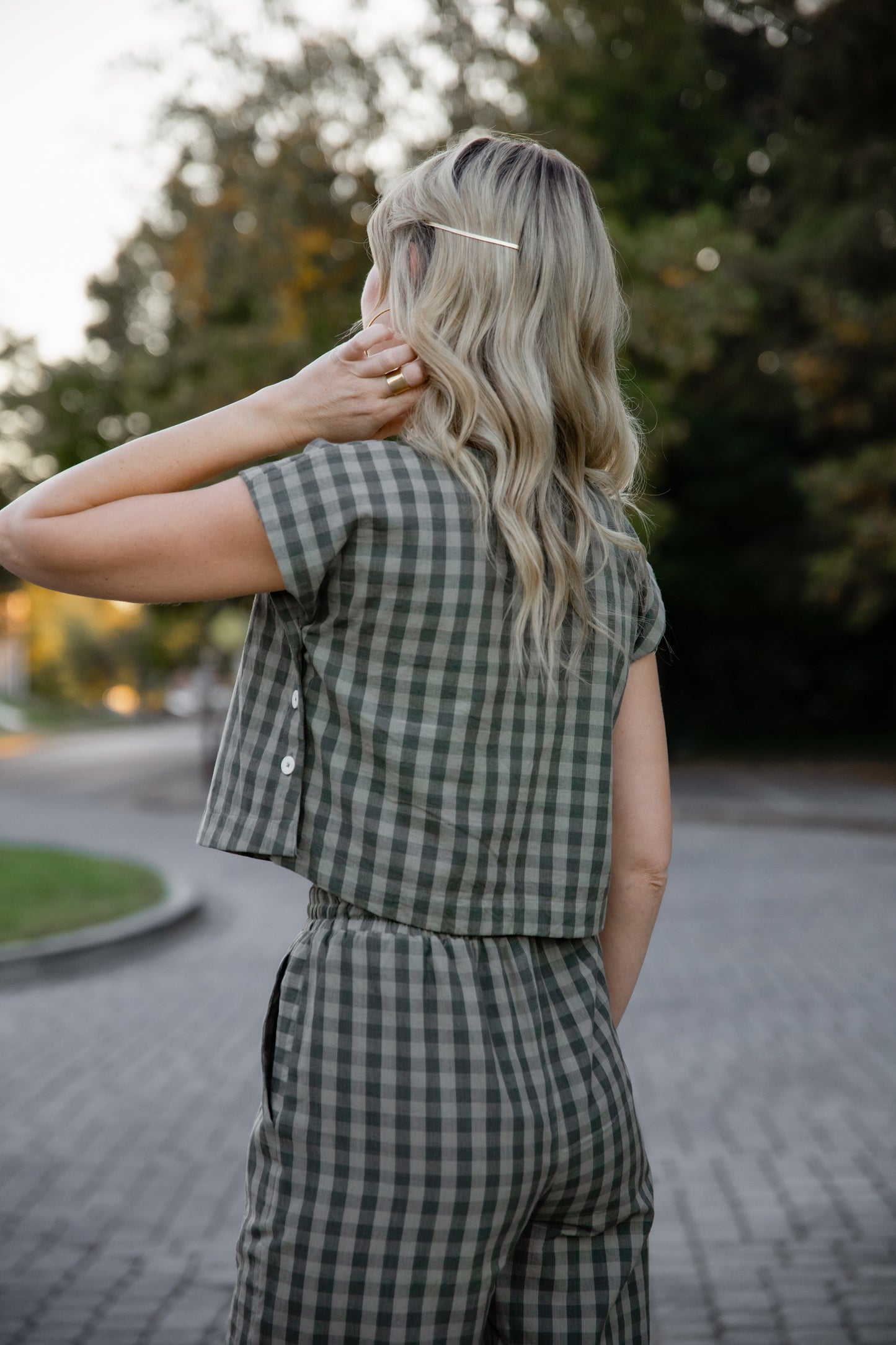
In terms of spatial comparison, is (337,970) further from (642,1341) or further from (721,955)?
(721,955)

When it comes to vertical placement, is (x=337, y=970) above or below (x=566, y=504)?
below

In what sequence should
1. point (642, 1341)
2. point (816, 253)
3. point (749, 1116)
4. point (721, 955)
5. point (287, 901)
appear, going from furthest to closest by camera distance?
point (816, 253)
point (287, 901)
point (721, 955)
point (749, 1116)
point (642, 1341)

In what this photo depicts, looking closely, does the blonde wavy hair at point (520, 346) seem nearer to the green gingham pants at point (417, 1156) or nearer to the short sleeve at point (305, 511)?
the short sleeve at point (305, 511)

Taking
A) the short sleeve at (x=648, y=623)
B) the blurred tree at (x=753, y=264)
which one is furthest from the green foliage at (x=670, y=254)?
the short sleeve at (x=648, y=623)

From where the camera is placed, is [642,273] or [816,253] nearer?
[642,273]

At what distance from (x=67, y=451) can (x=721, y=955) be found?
15.4 m

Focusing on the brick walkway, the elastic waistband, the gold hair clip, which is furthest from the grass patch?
the gold hair clip

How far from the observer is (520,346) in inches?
57.6

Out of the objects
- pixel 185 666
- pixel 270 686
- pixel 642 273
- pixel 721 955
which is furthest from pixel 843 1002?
pixel 185 666

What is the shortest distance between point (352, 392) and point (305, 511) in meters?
0.18

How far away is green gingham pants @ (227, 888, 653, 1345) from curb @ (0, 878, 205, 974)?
617cm

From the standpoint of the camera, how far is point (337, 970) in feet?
4.80

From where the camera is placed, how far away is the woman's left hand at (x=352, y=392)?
147 cm

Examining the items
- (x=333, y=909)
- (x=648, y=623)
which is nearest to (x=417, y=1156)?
(x=333, y=909)
